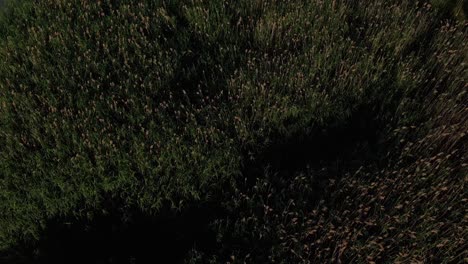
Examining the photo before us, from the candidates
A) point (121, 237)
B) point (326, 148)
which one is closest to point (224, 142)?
point (326, 148)

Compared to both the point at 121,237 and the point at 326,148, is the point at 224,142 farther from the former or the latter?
the point at 121,237

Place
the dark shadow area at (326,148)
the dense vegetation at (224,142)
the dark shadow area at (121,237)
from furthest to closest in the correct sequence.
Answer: the dark shadow area at (326,148) → the dark shadow area at (121,237) → the dense vegetation at (224,142)

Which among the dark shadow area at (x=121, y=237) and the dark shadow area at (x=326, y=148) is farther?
the dark shadow area at (x=326, y=148)

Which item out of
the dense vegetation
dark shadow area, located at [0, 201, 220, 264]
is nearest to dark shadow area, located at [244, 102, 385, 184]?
the dense vegetation

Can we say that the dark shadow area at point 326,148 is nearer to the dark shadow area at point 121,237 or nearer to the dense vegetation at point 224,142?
the dense vegetation at point 224,142

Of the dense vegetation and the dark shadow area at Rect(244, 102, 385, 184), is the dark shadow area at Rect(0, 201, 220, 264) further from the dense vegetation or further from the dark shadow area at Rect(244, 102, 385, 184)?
the dark shadow area at Rect(244, 102, 385, 184)

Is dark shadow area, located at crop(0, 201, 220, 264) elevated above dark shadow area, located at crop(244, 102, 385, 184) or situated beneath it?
situated beneath

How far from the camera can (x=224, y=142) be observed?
4.40 metres

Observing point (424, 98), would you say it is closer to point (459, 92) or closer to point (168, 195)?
point (459, 92)

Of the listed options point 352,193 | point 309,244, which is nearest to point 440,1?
point 352,193

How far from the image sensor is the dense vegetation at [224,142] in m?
3.88

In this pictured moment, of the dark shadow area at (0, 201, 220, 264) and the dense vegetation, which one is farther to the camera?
the dark shadow area at (0, 201, 220, 264)

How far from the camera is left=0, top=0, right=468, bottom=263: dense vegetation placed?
3.88 meters

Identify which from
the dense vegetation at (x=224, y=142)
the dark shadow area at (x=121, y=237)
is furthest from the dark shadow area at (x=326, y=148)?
the dark shadow area at (x=121, y=237)
